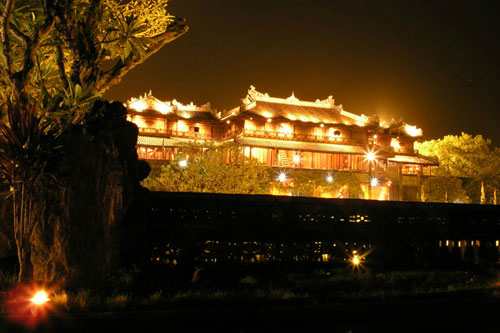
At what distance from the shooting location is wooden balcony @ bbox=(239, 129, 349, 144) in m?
43.5

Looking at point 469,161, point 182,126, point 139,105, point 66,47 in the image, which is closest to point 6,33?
point 66,47

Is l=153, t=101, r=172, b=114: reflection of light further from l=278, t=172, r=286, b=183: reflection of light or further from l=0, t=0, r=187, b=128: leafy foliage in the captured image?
l=0, t=0, r=187, b=128: leafy foliage

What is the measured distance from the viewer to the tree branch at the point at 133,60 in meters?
7.30

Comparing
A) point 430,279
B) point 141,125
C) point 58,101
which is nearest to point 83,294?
point 58,101

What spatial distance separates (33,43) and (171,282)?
4.21m

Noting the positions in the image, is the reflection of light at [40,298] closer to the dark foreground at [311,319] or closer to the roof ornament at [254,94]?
the dark foreground at [311,319]

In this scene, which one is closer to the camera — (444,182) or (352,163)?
(444,182)

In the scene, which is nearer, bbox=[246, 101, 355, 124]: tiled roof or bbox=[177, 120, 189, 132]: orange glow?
bbox=[246, 101, 355, 124]: tiled roof

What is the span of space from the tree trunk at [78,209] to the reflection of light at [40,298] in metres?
0.41

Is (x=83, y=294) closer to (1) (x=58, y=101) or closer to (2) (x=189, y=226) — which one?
(2) (x=189, y=226)

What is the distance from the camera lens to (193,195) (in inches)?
273

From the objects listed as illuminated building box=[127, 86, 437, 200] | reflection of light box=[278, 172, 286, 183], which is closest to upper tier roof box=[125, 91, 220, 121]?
illuminated building box=[127, 86, 437, 200]

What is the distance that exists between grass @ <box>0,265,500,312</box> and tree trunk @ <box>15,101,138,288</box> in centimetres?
39

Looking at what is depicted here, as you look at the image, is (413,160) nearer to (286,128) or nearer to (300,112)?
(300,112)
